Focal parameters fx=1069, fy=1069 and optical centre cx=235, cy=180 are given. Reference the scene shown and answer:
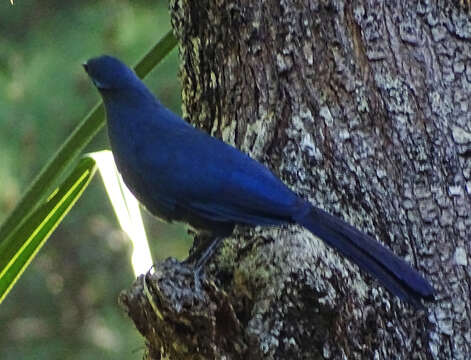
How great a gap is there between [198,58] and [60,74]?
77.5 inches

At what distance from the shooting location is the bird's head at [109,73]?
1.92 metres

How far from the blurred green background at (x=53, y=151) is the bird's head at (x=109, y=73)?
1.84 meters

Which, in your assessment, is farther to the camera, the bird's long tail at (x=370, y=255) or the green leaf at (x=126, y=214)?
the green leaf at (x=126, y=214)

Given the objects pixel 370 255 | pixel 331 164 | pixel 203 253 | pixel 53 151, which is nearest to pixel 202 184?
pixel 203 253

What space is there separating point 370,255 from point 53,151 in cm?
253

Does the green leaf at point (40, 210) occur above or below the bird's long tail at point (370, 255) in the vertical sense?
→ below

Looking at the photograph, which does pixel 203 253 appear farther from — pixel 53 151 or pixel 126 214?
pixel 53 151

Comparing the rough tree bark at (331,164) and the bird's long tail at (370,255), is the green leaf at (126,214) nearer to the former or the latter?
the rough tree bark at (331,164)

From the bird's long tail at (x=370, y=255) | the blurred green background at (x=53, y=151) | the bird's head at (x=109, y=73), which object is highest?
the blurred green background at (x=53, y=151)

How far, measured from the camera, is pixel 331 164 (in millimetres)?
1834

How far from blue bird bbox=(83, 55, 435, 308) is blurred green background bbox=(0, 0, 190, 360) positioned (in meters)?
1.85

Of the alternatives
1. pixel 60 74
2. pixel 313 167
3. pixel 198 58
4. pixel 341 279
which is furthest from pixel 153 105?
pixel 60 74

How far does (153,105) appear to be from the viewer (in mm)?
1982

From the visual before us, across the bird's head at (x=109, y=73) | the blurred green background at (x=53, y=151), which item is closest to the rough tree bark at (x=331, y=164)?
the bird's head at (x=109, y=73)
